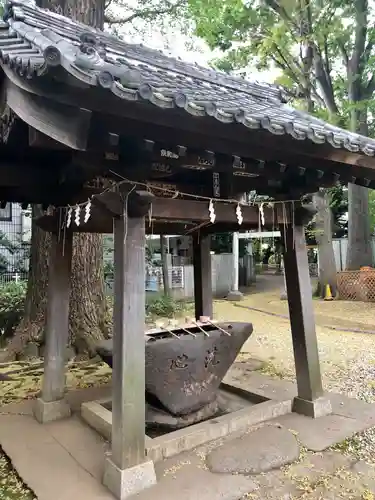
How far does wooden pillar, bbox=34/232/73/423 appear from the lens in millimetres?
4164

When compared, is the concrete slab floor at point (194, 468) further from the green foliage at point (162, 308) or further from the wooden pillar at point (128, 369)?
the green foliage at point (162, 308)

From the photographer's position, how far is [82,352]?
22.2 ft

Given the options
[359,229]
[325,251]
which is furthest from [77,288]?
A: [359,229]

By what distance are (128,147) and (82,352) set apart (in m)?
4.83

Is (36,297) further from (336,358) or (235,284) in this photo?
(235,284)

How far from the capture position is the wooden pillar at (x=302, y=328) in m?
4.13

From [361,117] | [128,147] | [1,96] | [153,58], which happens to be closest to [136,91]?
[128,147]

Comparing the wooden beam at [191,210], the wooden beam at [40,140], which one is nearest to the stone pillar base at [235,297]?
the wooden beam at [191,210]

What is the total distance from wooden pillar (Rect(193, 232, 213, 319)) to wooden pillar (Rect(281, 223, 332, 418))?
4.88ft

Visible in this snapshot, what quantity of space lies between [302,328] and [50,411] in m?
2.81

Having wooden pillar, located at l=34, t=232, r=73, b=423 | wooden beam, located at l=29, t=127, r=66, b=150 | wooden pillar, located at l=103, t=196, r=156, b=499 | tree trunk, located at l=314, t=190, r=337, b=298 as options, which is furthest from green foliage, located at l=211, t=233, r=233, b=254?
wooden beam, located at l=29, t=127, r=66, b=150

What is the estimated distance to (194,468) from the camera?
123 inches

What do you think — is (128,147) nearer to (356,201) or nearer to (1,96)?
(1,96)

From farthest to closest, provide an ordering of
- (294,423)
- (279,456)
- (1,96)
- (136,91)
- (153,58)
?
(153,58) < (294,423) < (279,456) < (1,96) < (136,91)
